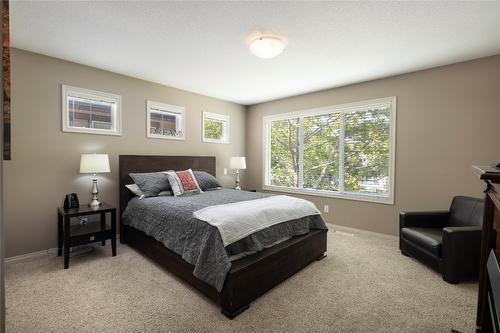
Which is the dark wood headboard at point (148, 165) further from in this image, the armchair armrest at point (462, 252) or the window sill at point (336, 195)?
the armchair armrest at point (462, 252)

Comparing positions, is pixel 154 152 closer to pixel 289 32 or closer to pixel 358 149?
pixel 289 32

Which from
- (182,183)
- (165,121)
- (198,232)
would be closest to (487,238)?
(198,232)

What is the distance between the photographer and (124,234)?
361 centimetres

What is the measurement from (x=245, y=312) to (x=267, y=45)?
253cm

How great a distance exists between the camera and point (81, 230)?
119 inches

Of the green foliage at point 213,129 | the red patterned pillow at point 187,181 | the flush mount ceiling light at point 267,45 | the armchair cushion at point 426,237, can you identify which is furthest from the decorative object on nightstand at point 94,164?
the armchair cushion at point 426,237

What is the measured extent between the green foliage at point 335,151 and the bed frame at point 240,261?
1.58m

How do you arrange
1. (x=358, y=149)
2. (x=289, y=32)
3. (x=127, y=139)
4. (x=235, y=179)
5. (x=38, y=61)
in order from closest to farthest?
(x=289, y=32) < (x=38, y=61) < (x=127, y=139) < (x=358, y=149) < (x=235, y=179)

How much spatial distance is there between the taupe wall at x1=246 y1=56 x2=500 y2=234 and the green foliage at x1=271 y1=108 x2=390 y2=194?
27 cm

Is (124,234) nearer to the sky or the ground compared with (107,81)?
nearer to the ground

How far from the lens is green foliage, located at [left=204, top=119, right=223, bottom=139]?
16.5 feet

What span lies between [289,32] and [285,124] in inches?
110

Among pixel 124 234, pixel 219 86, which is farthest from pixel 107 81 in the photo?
pixel 124 234

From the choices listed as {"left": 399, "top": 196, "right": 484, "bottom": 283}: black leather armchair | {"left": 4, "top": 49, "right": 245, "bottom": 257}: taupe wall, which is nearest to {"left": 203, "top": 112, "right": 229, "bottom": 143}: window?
{"left": 4, "top": 49, "right": 245, "bottom": 257}: taupe wall
